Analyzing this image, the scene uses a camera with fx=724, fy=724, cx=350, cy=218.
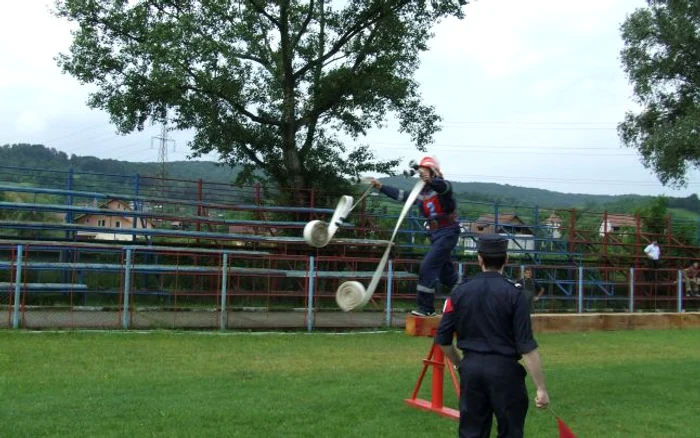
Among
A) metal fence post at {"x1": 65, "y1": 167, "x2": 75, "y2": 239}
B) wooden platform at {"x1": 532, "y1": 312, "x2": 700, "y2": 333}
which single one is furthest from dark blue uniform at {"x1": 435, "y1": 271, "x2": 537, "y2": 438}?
metal fence post at {"x1": 65, "y1": 167, "x2": 75, "y2": 239}

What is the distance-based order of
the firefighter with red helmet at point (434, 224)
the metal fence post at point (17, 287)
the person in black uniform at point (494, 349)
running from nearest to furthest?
the person in black uniform at point (494, 349), the firefighter with red helmet at point (434, 224), the metal fence post at point (17, 287)

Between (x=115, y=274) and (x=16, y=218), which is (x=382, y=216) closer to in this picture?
(x=115, y=274)

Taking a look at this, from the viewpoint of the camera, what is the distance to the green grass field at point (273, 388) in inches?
308

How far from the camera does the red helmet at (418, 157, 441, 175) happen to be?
7.55 meters

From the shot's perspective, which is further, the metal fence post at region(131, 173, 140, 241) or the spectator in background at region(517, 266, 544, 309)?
the metal fence post at region(131, 173, 140, 241)

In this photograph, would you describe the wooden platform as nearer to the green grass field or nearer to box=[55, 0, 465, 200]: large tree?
the green grass field

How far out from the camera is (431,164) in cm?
757

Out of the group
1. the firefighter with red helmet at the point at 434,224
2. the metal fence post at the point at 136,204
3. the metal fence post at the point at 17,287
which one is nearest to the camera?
the firefighter with red helmet at the point at 434,224

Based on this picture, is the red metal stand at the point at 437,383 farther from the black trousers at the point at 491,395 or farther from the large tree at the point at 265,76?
the large tree at the point at 265,76

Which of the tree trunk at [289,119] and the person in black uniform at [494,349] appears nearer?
the person in black uniform at [494,349]

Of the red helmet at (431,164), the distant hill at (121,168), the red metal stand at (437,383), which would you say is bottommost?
the red metal stand at (437,383)

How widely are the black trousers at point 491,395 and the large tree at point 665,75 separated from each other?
3355 centimetres

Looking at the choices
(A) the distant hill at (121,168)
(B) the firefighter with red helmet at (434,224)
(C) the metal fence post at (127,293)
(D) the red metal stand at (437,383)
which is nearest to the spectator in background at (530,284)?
(A) the distant hill at (121,168)

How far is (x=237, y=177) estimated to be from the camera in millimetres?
29828
